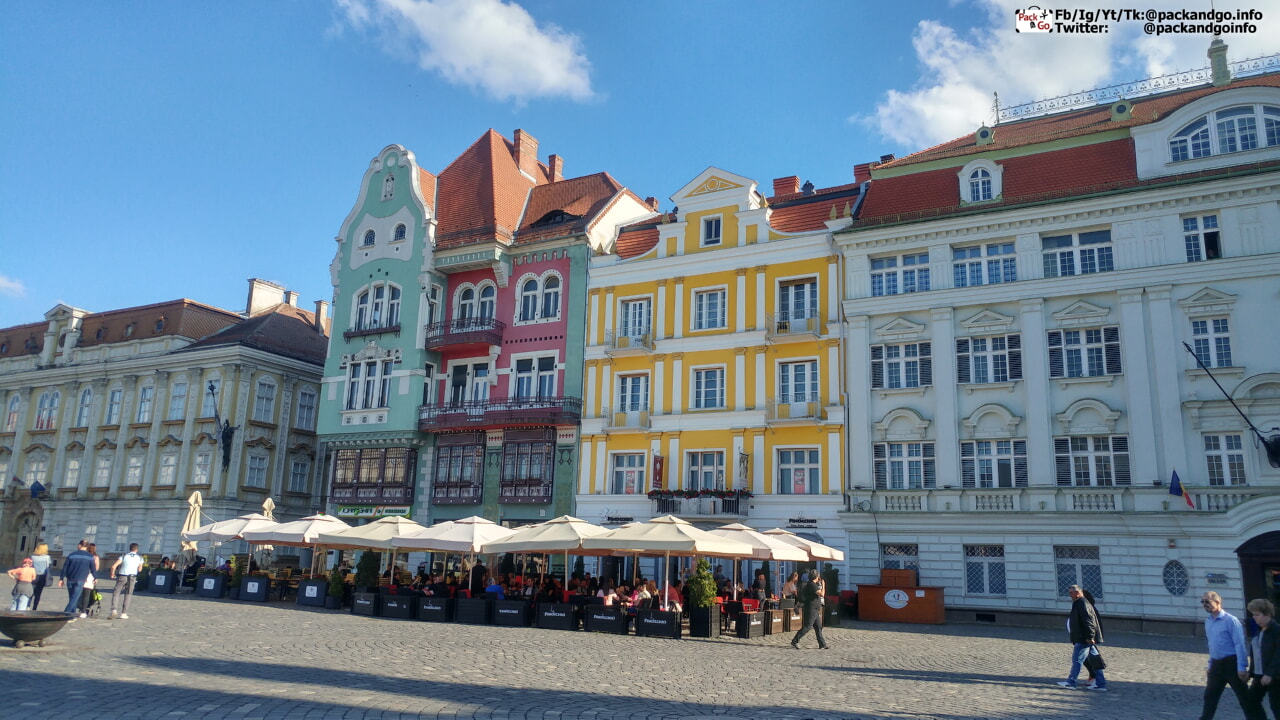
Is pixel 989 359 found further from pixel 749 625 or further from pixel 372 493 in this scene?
pixel 372 493

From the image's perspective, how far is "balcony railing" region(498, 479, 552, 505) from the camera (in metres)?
38.0

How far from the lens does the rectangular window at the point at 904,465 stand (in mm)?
31469

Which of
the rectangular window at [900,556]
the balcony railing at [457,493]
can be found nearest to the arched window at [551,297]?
the balcony railing at [457,493]

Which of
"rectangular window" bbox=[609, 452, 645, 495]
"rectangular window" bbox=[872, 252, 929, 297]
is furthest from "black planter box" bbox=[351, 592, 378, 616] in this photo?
"rectangular window" bbox=[872, 252, 929, 297]

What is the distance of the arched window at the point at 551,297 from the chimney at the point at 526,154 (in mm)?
8526

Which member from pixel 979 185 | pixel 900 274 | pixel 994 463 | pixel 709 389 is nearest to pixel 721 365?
pixel 709 389

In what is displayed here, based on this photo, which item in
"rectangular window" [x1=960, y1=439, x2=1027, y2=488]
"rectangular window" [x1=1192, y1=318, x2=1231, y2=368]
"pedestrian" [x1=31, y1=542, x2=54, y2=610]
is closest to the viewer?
"pedestrian" [x1=31, y1=542, x2=54, y2=610]

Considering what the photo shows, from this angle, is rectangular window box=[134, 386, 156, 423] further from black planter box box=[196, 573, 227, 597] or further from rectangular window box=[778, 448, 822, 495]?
rectangular window box=[778, 448, 822, 495]

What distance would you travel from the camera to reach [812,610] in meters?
20.8

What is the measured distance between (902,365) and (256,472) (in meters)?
32.9

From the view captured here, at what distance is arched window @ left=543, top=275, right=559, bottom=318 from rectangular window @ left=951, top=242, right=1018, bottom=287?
53.2 feet

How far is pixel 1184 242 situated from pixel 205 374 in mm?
44237

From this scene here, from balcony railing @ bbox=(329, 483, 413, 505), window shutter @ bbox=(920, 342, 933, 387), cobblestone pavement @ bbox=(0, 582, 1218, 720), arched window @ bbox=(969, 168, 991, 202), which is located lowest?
cobblestone pavement @ bbox=(0, 582, 1218, 720)

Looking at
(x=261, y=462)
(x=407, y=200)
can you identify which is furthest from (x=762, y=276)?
(x=261, y=462)
